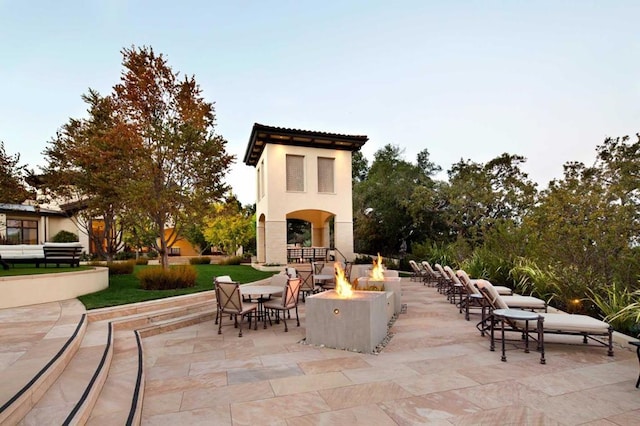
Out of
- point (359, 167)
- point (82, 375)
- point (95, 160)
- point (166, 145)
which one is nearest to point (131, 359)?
point (82, 375)

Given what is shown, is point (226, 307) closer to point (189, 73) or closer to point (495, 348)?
point (495, 348)

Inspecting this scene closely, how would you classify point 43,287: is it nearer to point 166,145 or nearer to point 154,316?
point 154,316

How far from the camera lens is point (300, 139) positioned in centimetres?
1709

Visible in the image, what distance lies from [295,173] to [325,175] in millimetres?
1573

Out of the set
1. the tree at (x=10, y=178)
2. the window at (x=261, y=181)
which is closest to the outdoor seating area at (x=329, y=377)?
the tree at (x=10, y=178)

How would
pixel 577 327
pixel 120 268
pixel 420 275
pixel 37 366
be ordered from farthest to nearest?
pixel 420 275 → pixel 120 268 → pixel 577 327 → pixel 37 366

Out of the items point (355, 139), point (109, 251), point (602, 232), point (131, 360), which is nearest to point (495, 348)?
point (602, 232)

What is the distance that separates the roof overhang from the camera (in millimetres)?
16203

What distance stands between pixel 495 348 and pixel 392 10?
9879 mm

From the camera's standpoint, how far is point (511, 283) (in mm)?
9492

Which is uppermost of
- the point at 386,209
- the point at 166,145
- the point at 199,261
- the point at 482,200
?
the point at 166,145

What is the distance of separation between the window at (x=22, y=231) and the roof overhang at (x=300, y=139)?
14668mm

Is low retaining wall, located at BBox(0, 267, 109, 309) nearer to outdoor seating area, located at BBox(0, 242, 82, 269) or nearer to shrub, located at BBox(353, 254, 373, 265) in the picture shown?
outdoor seating area, located at BBox(0, 242, 82, 269)

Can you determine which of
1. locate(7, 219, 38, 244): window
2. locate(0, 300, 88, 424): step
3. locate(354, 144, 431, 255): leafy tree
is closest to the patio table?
locate(0, 300, 88, 424): step
